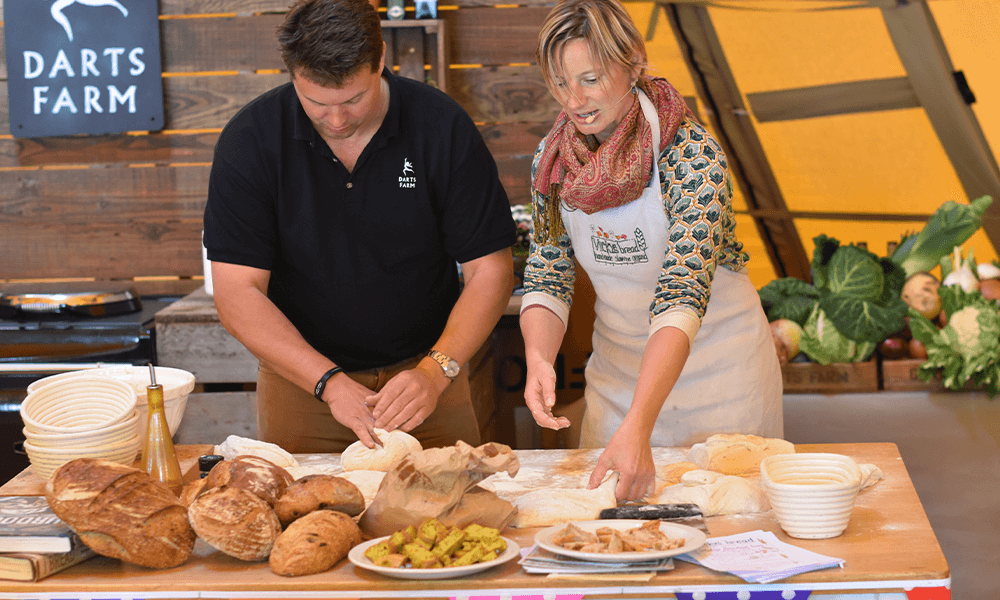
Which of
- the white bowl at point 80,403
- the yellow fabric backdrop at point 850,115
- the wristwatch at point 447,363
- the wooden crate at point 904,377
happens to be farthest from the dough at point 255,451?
the yellow fabric backdrop at point 850,115

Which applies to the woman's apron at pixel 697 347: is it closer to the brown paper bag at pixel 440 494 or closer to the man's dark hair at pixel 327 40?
the man's dark hair at pixel 327 40

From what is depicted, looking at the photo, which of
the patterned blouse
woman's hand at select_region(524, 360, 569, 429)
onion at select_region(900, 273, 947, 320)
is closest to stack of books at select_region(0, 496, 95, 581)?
woman's hand at select_region(524, 360, 569, 429)

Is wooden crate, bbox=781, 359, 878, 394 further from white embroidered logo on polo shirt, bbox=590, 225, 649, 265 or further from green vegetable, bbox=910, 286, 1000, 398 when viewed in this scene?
white embroidered logo on polo shirt, bbox=590, 225, 649, 265

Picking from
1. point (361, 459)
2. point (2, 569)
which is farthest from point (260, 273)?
point (2, 569)

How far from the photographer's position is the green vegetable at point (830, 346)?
10.8 ft

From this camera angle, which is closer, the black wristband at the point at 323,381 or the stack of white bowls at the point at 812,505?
the stack of white bowls at the point at 812,505

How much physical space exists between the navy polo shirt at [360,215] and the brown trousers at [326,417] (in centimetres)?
6

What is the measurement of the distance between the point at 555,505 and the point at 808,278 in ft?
10.5

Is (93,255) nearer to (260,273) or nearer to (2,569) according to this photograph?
(260,273)

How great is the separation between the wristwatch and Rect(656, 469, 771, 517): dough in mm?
715

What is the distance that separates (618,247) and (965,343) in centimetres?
168

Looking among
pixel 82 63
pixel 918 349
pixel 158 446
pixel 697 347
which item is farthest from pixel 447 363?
pixel 82 63

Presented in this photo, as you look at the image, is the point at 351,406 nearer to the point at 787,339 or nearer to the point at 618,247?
the point at 618,247

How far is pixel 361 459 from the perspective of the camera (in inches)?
72.3
